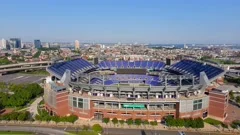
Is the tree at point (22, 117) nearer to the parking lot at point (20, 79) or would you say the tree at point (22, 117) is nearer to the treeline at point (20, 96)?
the treeline at point (20, 96)

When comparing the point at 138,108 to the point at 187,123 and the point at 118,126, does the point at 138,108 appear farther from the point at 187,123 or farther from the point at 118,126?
the point at 187,123

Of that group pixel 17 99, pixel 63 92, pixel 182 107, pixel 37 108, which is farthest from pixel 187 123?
pixel 17 99

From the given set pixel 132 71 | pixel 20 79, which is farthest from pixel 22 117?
pixel 20 79

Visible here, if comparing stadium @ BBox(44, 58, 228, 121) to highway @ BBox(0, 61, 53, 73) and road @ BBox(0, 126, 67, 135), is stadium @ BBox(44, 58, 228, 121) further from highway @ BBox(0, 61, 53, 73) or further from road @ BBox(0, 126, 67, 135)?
highway @ BBox(0, 61, 53, 73)

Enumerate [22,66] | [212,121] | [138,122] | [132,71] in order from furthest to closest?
1. [22,66]
2. [132,71]
3. [212,121]
4. [138,122]

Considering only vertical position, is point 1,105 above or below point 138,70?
below

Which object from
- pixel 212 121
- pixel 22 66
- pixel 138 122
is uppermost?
pixel 22 66

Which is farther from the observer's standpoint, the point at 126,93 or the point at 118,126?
the point at 126,93

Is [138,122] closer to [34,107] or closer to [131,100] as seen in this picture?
[131,100]

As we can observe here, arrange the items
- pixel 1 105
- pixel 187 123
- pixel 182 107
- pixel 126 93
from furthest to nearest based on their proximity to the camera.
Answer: pixel 1 105
pixel 126 93
pixel 182 107
pixel 187 123

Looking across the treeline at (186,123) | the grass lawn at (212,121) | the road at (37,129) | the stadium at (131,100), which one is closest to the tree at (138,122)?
the stadium at (131,100)

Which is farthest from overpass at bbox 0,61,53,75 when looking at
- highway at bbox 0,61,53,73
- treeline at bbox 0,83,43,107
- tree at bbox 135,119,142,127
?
tree at bbox 135,119,142,127
